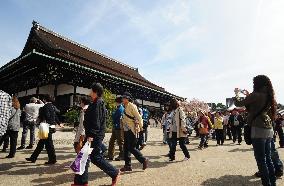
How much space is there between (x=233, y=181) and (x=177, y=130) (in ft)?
8.72

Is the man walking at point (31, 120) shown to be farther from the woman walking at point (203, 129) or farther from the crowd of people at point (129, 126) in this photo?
the woman walking at point (203, 129)

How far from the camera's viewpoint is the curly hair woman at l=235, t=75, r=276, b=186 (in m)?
4.58

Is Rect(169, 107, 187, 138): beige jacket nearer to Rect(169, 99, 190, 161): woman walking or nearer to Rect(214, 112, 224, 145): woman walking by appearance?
Rect(169, 99, 190, 161): woman walking

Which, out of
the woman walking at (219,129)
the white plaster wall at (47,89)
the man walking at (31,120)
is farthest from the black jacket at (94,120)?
the white plaster wall at (47,89)

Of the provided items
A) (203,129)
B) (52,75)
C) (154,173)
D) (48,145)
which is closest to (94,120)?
(154,173)

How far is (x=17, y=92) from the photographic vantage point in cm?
2169

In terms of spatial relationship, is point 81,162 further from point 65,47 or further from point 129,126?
point 65,47

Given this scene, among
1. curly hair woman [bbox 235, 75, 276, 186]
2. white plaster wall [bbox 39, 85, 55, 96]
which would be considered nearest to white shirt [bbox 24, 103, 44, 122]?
curly hair woman [bbox 235, 75, 276, 186]

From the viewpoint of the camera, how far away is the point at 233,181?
5.63 meters

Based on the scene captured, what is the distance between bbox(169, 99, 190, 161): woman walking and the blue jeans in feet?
10.6

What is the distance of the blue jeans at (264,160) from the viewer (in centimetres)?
453

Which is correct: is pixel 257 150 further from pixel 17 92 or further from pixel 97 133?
pixel 17 92

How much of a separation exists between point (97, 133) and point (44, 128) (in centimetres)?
A: 251

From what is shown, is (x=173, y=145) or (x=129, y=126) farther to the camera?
(x=173, y=145)
